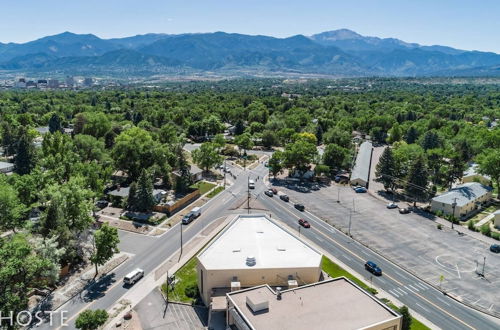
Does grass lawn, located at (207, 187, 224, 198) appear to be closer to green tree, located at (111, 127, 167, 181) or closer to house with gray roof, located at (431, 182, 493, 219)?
green tree, located at (111, 127, 167, 181)

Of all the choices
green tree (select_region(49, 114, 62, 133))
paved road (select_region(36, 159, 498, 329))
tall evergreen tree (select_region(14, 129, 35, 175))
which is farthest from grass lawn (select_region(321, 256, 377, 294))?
green tree (select_region(49, 114, 62, 133))

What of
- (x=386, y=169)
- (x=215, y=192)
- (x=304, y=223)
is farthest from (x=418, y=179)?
(x=215, y=192)

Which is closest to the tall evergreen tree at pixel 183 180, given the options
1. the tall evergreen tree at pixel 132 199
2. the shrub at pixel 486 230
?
the tall evergreen tree at pixel 132 199

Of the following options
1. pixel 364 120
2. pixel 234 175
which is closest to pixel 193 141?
pixel 234 175

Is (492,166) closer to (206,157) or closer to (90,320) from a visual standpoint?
(206,157)

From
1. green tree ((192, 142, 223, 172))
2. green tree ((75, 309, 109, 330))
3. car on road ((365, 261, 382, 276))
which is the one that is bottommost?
car on road ((365, 261, 382, 276))
